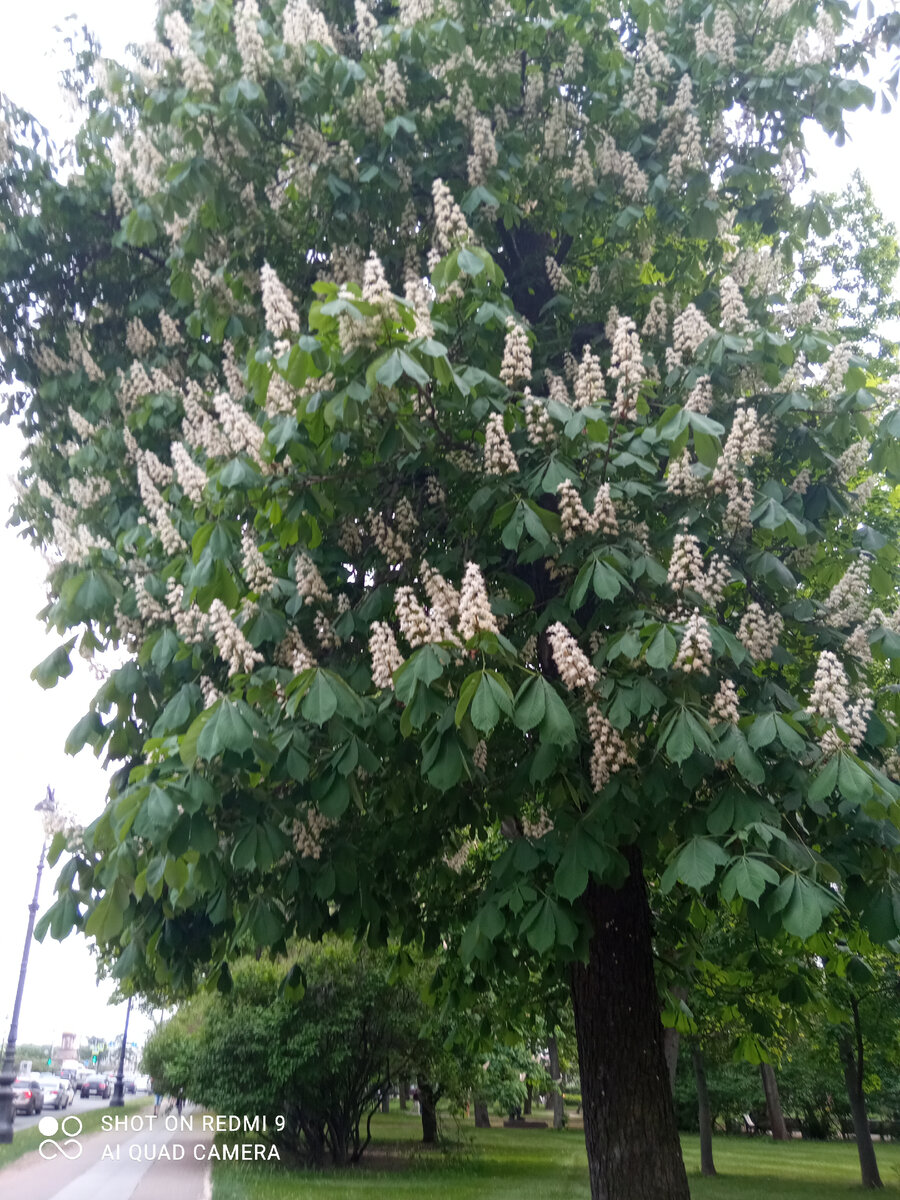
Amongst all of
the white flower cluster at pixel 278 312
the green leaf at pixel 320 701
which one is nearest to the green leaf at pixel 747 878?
the green leaf at pixel 320 701

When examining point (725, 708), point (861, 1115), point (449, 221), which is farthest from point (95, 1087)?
point (449, 221)

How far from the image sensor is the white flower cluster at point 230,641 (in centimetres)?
371

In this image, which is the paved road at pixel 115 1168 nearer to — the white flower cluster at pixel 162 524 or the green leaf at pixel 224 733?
the white flower cluster at pixel 162 524

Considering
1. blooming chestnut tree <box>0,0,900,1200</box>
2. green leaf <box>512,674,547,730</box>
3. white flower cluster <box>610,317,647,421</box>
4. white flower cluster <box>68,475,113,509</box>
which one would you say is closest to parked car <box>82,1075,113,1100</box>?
blooming chestnut tree <box>0,0,900,1200</box>

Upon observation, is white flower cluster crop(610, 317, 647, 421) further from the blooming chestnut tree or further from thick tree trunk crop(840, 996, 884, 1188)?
thick tree trunk crop(840, 996, 884, 1188)

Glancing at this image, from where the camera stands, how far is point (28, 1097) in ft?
72.0

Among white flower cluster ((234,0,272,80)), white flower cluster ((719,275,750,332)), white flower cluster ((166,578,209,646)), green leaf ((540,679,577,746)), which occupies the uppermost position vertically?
white flower cluster ((234,0,272,80))

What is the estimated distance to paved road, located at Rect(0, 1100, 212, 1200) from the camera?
9375mm

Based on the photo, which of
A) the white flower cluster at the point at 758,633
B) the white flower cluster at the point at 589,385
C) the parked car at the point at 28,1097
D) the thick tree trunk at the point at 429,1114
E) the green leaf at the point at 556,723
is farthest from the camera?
the parked car at the point at 28,1097

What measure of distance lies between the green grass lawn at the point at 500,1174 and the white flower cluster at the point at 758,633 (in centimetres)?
835

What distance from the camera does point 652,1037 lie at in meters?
4.86

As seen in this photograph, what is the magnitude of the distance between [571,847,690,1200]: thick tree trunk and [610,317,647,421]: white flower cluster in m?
2.41

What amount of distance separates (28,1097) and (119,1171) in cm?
1342

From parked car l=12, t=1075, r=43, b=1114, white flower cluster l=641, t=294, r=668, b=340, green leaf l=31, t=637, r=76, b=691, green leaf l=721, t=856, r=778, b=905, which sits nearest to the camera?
green leaf l=721, t=856, r=778, b=905
